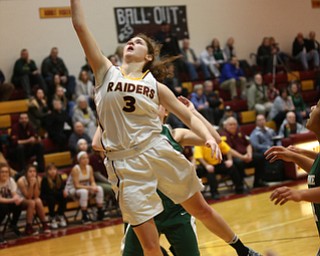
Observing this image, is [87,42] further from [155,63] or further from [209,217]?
[209,217]

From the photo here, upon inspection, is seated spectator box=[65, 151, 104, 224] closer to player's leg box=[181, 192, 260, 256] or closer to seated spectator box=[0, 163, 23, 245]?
seated spectator box=[0, 163, 23, 245]

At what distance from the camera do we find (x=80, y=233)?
9.47 meters

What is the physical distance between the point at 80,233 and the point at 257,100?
8.27 metres

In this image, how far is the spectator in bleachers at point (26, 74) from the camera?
1387cm

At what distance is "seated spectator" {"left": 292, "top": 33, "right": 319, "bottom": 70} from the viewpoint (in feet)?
62.2

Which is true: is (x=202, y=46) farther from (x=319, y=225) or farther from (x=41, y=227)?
(x=319, y=225)

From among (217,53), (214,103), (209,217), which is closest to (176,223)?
(209,217)

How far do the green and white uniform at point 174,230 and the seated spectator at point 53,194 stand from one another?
19.0 feet

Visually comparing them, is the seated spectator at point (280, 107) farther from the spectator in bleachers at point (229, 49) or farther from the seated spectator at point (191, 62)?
the spectator in bleachers at point (229, 49)

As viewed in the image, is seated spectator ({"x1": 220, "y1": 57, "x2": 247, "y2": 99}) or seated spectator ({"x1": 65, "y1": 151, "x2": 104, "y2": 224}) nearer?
seated spectator ({"x1": 65, "y1": 151, "x2": 104, "y2": 224})

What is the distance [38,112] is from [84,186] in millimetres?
2900

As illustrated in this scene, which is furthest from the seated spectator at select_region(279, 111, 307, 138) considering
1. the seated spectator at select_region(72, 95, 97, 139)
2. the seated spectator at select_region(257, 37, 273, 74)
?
the seated spectator at select_region(257, 37, 273, 74)

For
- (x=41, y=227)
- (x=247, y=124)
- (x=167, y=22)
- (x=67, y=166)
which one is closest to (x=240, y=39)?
(x=167, y=22)

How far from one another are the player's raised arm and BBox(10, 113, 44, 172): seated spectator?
7.57 m
